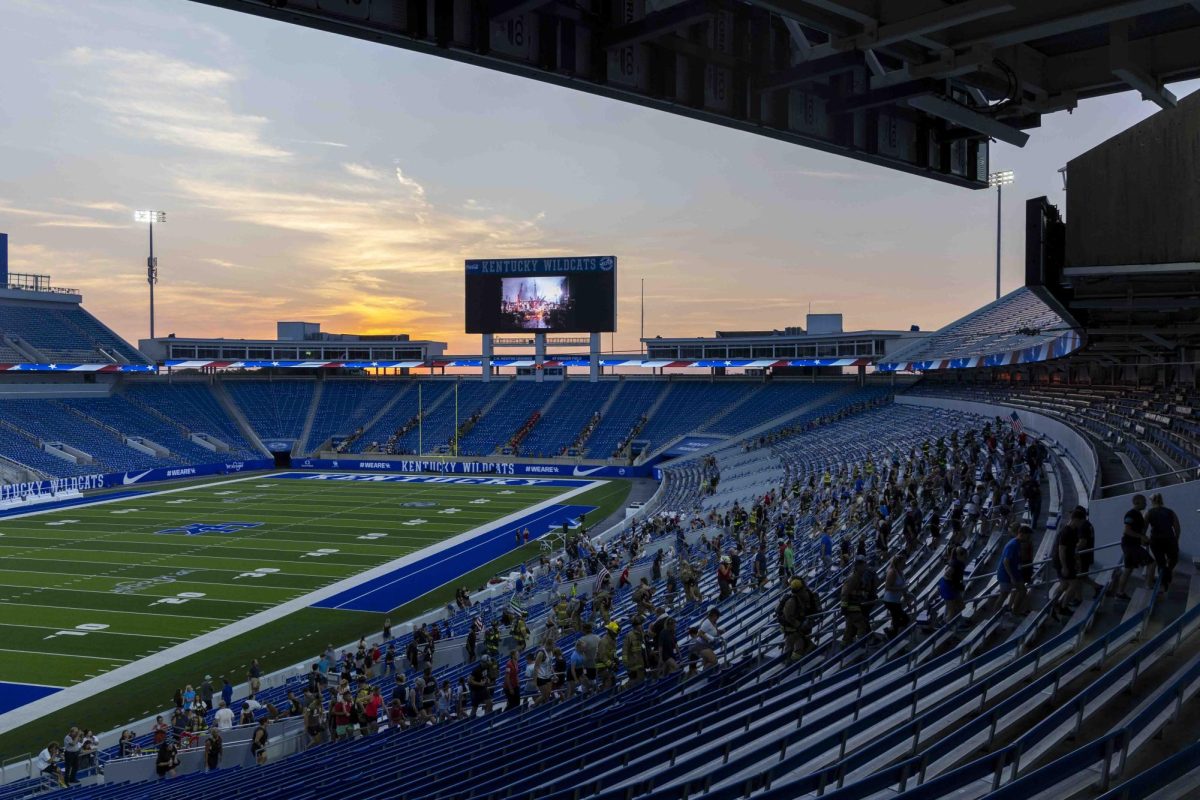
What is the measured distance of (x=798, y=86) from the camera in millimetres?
7371

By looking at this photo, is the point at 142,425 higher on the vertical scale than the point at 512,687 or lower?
higher

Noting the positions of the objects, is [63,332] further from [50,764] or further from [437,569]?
[50,764]

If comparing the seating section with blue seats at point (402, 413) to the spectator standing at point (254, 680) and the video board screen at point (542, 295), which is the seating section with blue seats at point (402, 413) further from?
the spectator standing at point (254, 680)

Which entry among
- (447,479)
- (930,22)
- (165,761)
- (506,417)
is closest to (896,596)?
(930,22)

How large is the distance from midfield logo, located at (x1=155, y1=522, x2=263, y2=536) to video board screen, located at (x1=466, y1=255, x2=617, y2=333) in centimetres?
2245

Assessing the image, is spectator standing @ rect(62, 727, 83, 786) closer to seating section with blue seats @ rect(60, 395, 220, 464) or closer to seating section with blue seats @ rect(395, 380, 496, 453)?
seating section with blue seats @ rect(60, 395, 220, 464)

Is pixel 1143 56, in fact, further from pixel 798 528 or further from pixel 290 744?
pixel 798 528

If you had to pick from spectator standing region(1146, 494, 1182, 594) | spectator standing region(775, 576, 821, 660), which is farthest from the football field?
spectator standing region(1146, 494, 1182, 594)

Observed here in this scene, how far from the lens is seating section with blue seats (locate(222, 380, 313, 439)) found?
2338 inches

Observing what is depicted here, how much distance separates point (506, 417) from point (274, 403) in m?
16.5

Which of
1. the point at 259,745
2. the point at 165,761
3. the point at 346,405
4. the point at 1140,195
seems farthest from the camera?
the point at 346,405

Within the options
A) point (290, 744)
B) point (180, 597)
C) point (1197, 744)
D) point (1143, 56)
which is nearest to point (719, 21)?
point (1143, 56)

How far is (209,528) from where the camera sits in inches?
1359

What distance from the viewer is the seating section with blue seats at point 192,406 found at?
5694 cm
